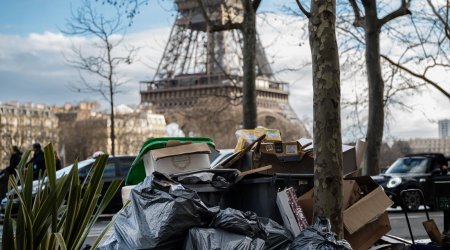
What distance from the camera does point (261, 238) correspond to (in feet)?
16.8

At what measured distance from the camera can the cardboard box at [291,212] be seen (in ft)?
18.2

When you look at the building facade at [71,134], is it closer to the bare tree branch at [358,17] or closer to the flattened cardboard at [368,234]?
the bare tree branch at [358,17]

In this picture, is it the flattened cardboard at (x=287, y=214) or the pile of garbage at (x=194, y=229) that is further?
the flattened cardboard at (x=287, y=214)

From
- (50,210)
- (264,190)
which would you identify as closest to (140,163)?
(264,190)

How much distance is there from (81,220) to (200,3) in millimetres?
16107

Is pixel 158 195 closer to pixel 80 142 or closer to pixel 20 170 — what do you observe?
pixel 20 170

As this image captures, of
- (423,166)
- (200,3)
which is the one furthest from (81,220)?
(200,3)

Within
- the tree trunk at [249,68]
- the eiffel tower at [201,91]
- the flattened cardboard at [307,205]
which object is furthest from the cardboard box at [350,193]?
the eiffel tower at [201,91]

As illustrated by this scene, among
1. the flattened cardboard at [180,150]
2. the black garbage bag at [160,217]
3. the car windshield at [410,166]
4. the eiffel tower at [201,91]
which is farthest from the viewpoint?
the eiffel tower at [201,91]

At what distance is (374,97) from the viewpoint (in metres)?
20.4

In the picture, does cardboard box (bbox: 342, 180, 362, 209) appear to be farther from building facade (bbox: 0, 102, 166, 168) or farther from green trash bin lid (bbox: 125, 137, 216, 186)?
building facade (bbox: 0, 102, 166, 168)

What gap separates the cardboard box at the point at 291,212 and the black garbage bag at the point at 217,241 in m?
0.60

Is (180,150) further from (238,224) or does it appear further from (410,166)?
(410,166)

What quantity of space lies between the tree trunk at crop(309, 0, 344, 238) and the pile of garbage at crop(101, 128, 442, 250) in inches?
7.9
